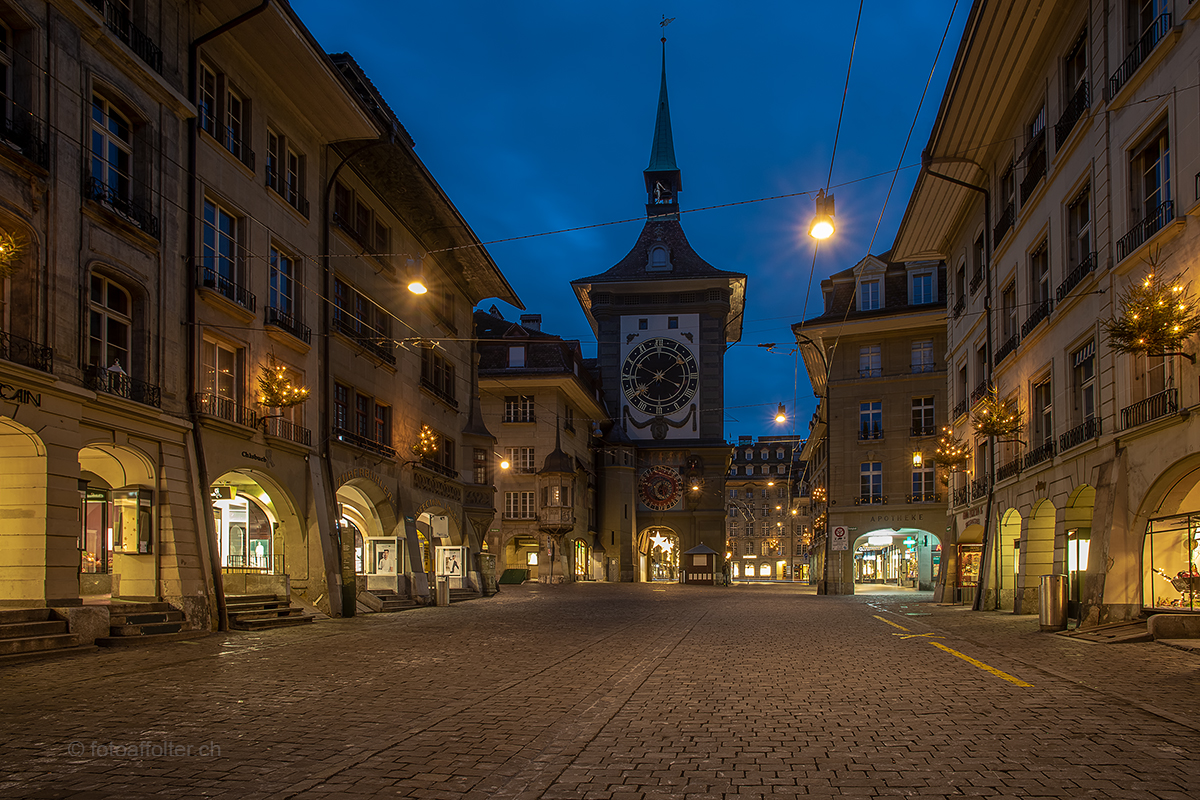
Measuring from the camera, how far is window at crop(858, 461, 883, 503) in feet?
154

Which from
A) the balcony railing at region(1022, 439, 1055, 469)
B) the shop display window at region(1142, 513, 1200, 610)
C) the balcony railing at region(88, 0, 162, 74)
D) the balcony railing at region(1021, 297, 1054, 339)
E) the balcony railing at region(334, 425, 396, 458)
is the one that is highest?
the balcony railing at region(88, 0, 162, 74)

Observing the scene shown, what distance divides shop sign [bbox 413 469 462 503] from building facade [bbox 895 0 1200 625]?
737 inches

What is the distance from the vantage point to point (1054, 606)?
18.3 meters

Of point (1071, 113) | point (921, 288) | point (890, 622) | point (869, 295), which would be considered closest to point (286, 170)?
point (1071, 113)

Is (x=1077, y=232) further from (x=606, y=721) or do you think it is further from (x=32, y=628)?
(x=32, y=628)

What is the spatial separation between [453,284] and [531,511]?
22.6 metres

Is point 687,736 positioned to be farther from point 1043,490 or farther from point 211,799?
point 1043,490

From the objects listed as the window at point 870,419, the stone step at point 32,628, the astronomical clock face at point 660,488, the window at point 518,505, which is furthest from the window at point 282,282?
the astronomical clock face at point 660,488

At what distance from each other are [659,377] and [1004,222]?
48.5 meters

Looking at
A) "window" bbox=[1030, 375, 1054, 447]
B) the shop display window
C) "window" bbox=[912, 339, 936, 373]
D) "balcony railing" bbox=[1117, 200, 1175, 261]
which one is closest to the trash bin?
the shop display window

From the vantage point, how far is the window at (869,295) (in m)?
48.1

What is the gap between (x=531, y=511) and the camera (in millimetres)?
60312

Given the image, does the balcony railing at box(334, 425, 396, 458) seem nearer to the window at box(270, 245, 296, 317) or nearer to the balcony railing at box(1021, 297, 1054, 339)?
the window at box(270, 245, 296, 317)

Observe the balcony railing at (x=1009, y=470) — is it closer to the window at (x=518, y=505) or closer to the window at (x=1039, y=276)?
the window at (x=1039, y=276)
